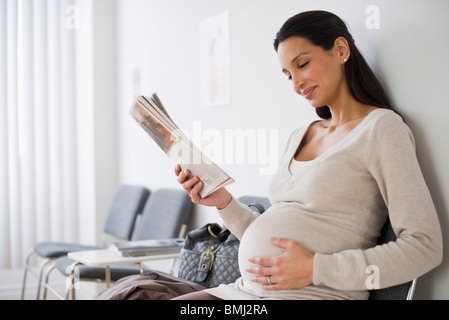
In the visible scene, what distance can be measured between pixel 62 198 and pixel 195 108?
159cm

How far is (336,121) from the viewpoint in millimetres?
1300

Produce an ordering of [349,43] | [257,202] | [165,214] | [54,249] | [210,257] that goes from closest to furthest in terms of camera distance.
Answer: [349,43] → [210,257] → [257,202] → [165,214] → [54,249]

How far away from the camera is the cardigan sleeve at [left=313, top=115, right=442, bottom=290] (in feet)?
3.30

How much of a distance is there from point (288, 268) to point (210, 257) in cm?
52

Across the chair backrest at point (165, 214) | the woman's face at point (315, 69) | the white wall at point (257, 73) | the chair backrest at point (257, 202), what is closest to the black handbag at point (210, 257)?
the chair backrest at point (257, 202)

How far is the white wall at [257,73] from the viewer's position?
115cm

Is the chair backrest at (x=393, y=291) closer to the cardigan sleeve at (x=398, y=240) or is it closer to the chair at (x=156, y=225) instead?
the cardigan sleeve at (x=398, y=240)

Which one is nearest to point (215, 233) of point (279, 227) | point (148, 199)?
point (279, 227)

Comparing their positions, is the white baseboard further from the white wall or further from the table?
the table

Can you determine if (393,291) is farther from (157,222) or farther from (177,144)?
(157,222)

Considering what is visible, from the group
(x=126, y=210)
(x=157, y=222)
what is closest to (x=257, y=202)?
(x=157, y=222)

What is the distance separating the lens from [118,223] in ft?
9.74

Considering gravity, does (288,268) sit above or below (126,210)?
above
